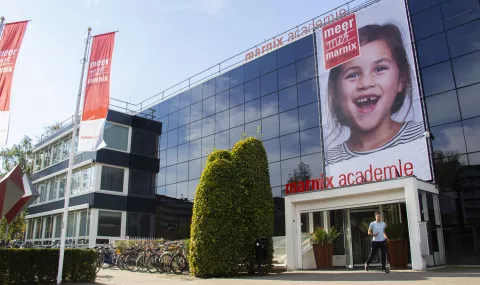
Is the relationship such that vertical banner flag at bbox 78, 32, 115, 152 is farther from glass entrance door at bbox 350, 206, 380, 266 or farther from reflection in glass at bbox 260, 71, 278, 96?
reflection in glass at bbox 260, 71, 278, 96

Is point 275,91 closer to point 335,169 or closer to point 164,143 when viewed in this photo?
point 335,169

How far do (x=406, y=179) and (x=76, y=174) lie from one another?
937 inches

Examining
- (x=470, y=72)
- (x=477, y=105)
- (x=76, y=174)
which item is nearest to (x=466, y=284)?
(x=477, y=105)

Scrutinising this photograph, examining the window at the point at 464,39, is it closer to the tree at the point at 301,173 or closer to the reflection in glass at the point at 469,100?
the reflection in glass at the point at 469,100

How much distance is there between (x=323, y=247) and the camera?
52.7 feet

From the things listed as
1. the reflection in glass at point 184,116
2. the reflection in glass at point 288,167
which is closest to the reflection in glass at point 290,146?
the reflection in glass at point 288,167

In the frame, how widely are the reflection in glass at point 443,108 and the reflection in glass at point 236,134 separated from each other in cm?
1230

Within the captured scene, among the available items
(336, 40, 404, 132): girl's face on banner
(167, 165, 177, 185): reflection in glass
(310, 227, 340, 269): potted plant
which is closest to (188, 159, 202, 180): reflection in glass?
(167, 165, 177, 185): reflection in glass

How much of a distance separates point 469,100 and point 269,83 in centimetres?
1216

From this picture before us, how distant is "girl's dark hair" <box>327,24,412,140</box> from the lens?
719 inches

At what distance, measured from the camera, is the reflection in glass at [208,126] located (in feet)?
95.4

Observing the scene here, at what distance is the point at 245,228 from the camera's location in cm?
1372

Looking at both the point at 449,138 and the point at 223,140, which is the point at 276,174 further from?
the point at 449,138

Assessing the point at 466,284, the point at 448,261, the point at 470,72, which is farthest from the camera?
the point at 470,72
